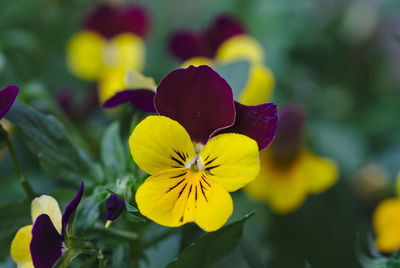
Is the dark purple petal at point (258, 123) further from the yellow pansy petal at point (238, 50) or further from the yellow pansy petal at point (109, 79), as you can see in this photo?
the yellow pansy petal at point (109, 79)

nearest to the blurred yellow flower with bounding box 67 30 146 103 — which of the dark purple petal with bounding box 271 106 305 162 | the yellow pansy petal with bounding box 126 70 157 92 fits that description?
the dark purple petal with bounding box 271 106 305 162

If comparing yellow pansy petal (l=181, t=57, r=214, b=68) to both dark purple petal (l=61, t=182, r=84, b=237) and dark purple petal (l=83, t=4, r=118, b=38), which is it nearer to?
dark purple petal (l=83, t=4, r=118, b=38)

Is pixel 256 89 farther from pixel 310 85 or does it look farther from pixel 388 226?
pixel 310 85

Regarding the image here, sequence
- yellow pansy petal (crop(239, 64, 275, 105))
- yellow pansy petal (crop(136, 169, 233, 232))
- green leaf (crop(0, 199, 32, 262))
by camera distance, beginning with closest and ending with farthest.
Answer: yellow pansy petal (crop(136, 169, 233, 232))
green leaf (crop(0, 199, 32, 262))
yellow pansy petal (crop(239, 64, 275, 105))

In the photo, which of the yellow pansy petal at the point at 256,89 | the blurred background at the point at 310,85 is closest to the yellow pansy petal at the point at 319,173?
the blurred background at the point at 310,85

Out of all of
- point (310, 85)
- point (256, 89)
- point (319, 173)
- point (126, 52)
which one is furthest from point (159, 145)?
point (310, 85)

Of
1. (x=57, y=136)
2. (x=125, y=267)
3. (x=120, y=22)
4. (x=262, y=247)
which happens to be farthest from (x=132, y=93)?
(x=120, y=22)

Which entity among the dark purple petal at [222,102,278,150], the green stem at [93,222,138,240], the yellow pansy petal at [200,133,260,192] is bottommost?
the green stem at [93,222,138,240]

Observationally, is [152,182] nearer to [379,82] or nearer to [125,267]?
[125,267]
